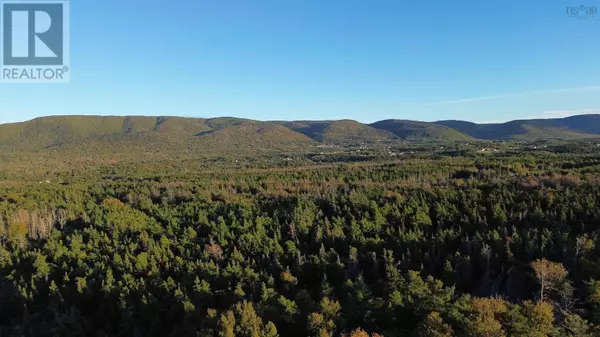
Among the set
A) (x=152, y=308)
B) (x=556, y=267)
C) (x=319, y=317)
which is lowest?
(x=152, y=308)

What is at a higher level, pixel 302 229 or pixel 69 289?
pixel 302 229

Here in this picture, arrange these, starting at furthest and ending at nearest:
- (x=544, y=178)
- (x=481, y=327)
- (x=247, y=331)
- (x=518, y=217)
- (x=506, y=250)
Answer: (x=544, y=178) → (x=518, y=217) → (x=506, y=250) → (x=247, y=331) → (x=481, y=327)

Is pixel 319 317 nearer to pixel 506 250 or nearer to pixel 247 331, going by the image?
pixel 247 331

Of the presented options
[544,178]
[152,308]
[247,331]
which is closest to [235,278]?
[152,308]

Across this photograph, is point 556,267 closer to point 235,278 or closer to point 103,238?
point 235,278

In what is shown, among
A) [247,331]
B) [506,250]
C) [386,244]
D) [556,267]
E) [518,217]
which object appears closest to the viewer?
[247,331]

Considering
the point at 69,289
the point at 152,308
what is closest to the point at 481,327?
the point at 152,308

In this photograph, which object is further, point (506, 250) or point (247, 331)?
point (506, 250)
